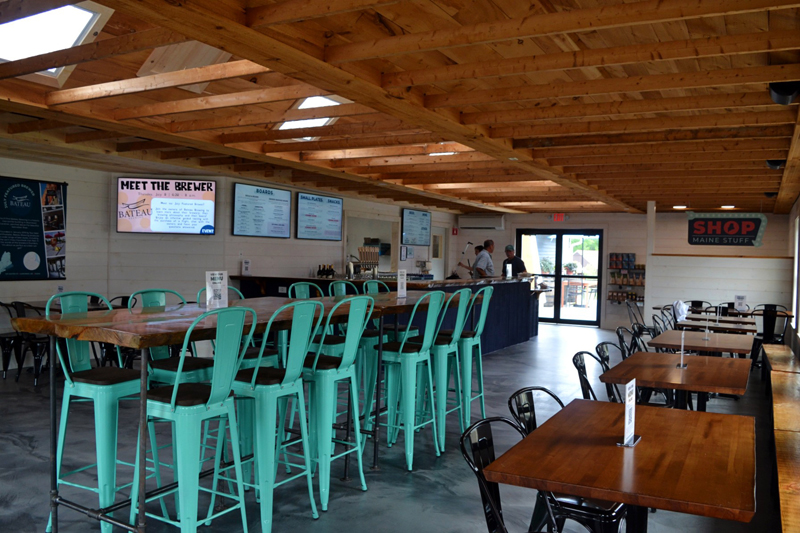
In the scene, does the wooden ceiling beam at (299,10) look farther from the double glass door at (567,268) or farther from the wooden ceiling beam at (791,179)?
the double glass door at (567,268)

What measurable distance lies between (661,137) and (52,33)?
498cm

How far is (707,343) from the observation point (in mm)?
5355

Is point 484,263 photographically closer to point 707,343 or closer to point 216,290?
point 707,343

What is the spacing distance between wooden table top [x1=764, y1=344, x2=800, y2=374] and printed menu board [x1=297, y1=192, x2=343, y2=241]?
6.02 metres

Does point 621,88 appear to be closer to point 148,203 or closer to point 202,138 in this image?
point 202,138

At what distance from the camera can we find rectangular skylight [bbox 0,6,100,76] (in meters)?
5.02

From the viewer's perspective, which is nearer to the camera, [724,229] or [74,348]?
[74,348]

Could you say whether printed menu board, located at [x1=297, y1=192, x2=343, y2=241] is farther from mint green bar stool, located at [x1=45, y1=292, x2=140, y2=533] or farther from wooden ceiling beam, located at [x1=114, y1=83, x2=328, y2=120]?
mint green bar stool, located at [x1=45, y1=292, x2=140, y2=533]

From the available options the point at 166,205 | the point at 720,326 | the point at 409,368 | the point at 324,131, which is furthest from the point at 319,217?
the point at 409,368

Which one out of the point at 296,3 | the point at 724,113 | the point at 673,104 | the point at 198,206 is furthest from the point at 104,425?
the point at 198,206

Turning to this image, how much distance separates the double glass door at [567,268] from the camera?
43.8 ft

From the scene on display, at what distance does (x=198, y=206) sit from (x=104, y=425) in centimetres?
564

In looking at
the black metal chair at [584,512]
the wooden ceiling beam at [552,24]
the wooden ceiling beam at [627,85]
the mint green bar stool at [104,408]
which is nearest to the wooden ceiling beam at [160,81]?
the wooden ceiling beam at [552,24]

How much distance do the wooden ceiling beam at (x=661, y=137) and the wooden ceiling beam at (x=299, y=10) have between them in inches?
125
